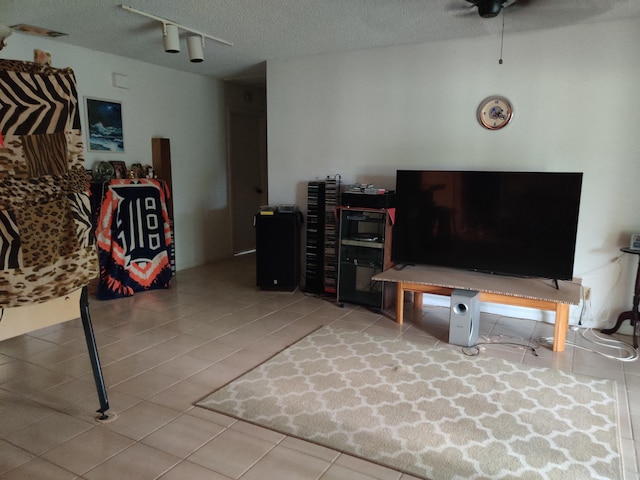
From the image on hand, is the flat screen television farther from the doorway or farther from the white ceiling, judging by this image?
the doorway

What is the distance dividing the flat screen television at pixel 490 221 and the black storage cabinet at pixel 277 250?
43.2 inches

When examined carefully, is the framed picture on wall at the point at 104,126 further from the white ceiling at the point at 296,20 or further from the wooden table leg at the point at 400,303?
the wooden table leg at the point at 400,303

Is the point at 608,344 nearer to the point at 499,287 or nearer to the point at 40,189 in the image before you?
the point at 499,287

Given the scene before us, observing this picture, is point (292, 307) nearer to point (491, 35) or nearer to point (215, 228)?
point (215, 228)

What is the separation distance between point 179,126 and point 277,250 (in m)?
2.13

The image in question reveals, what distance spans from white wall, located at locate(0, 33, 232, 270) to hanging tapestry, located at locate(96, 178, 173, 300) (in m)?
0.56

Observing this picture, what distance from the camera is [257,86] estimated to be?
6.41 m

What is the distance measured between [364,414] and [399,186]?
6.85 ft

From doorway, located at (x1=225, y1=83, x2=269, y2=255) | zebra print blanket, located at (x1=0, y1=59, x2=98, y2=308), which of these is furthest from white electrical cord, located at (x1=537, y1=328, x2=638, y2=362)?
doorway, located at (x1=225, y1=83, x2=269, y2=255)

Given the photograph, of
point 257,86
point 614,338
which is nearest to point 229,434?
point 614,338

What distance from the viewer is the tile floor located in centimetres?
191

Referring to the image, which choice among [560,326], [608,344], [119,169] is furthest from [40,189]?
[608,344]

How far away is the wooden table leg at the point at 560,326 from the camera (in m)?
3.08

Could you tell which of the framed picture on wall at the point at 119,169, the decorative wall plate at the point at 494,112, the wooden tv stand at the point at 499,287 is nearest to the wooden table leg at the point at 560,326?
the wooden tv stand at the point at 499,287
